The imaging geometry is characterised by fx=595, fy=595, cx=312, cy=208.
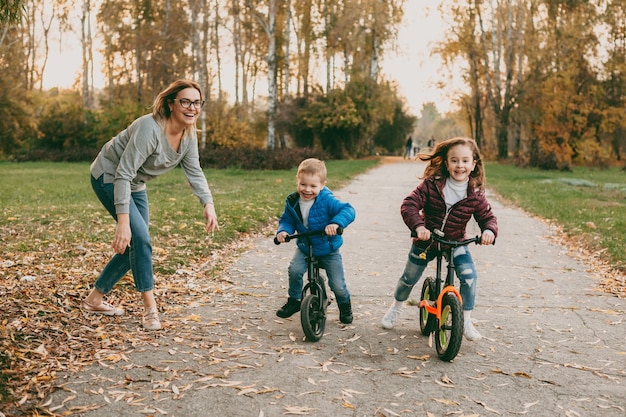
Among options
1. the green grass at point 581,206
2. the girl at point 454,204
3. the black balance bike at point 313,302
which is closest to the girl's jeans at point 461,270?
the girl at point 454,204

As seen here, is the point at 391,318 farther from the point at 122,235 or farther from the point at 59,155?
the point at 59,155

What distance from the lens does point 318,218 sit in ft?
16.0

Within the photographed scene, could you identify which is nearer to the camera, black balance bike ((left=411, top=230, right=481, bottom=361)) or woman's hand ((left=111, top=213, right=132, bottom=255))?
black balance bike ((left=411, top=230, right=481, bottom=361))

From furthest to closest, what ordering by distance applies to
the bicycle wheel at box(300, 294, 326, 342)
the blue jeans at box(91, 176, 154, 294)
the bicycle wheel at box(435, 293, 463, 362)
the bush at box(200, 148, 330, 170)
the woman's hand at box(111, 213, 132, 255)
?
1. the bush at box(200, 148, 330, 170)
2. the blue jeans at box(91, 176, 154, 294)
3. the bicycle wheel at box(300, 294, 326, 342)
4. the woman's hand at box(111, 213, 132, 255)
5. the bicycle wheel at box(435, 293, 463, 362)

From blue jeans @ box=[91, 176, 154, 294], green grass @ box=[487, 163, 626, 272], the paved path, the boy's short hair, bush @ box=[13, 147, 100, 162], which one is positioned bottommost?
the paved path

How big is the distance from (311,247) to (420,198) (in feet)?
3.13

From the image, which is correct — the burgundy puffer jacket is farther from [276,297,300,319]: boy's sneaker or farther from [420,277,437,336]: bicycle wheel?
[276,297,300,319]: boy's sneaker

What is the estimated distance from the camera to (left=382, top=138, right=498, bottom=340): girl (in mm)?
4672

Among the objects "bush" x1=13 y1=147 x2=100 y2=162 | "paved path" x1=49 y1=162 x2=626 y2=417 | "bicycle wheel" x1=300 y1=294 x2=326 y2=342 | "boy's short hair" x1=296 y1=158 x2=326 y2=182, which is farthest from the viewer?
"bush" x1=13 y1=147 x2=100 y2=162

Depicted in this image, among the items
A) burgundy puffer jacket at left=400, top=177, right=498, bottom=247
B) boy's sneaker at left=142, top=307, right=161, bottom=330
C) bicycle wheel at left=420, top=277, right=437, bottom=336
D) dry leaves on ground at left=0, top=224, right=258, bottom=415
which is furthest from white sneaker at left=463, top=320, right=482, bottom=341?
boy's sneaker at left=142, top=307, right=161, bottom=330

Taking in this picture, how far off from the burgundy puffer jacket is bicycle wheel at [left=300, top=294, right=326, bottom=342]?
937mm

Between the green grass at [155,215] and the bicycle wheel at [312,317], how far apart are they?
272 cm

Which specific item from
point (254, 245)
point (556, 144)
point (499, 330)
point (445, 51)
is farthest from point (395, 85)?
point (499, 330)

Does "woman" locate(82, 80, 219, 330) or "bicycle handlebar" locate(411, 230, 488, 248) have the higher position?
"woman" locate(82, 80, 219, 330)
